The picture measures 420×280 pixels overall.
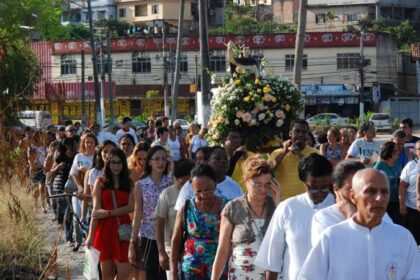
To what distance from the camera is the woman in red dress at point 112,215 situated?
35.0 ft

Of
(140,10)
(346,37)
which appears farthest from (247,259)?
(140,10)

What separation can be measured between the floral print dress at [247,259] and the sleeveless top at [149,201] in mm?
2452

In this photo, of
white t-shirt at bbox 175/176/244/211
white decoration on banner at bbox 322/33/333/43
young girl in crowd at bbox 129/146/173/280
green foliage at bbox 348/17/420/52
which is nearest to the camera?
white t-shirt at bbox 175/176/244/211

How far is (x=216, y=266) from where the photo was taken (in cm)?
805

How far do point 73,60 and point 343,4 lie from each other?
23485 mm

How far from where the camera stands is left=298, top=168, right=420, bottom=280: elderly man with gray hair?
19.2ft

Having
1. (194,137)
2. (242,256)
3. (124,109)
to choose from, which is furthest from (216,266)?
(124,109)

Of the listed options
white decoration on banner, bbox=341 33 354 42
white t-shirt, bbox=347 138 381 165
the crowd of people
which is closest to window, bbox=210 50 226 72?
white decoration on banner, bbox=341 33 354 42

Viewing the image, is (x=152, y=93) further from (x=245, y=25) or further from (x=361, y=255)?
(x=361, y=255)

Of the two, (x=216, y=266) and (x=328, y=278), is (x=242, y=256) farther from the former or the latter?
(x=328, y=278)

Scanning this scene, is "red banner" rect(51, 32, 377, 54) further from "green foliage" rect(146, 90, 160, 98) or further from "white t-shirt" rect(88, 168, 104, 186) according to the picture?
"white t-shirt" rect(88, 168, 104, 186)

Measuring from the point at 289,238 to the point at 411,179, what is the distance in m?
5.99

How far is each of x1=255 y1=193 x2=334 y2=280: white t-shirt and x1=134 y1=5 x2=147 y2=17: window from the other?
311ft

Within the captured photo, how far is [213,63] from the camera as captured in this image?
246 feet
